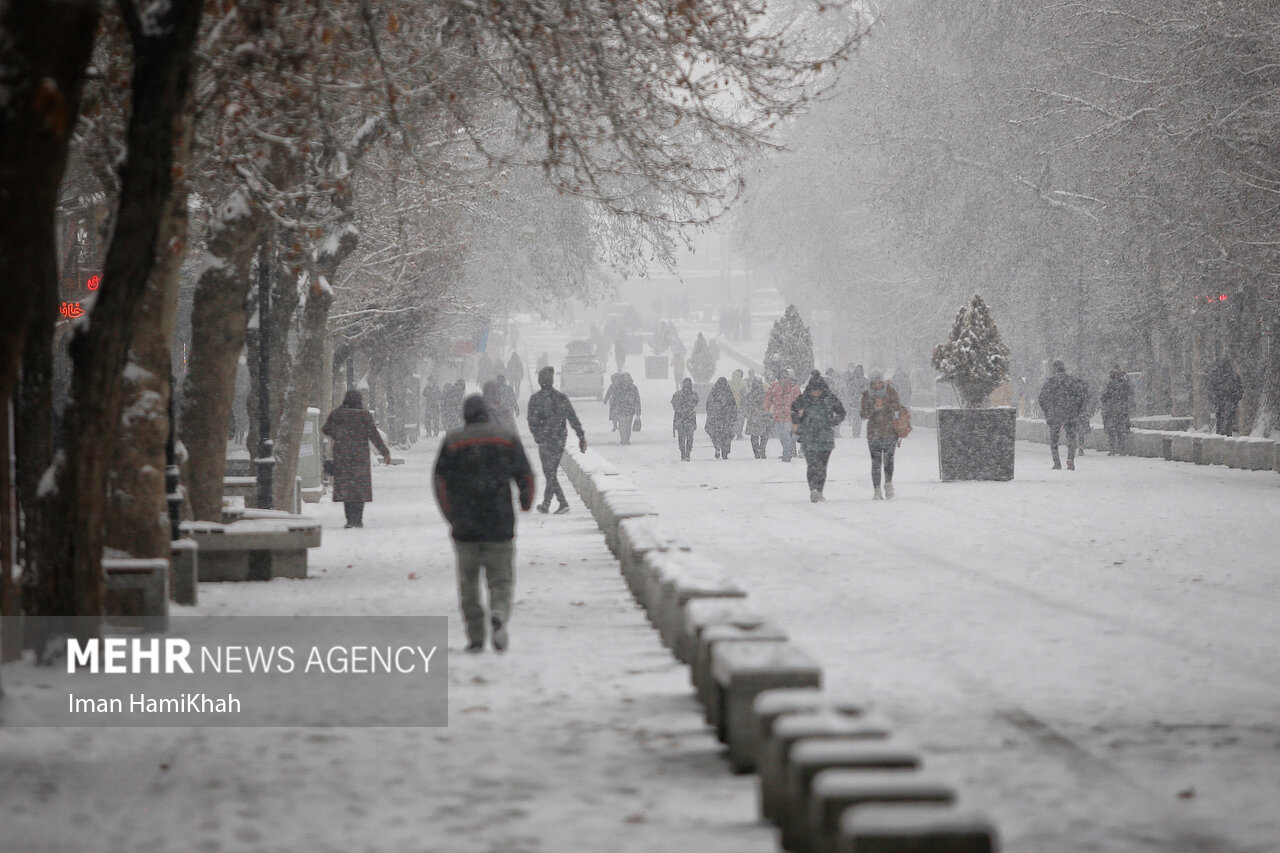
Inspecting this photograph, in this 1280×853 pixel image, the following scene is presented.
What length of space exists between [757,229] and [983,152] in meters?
25.5

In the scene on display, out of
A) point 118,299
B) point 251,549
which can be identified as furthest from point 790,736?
point 251,549

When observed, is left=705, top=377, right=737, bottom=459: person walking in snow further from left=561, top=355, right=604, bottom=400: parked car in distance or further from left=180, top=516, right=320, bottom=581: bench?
left=561, top=355, right=604, bottom=400: parked car in distance

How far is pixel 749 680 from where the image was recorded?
7.43 metres

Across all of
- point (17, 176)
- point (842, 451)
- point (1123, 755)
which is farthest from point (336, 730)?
point (842, 451)

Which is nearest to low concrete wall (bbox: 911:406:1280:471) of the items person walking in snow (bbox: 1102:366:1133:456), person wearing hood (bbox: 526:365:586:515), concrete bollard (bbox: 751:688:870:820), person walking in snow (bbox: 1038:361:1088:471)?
person walking in snow (bbox: 1102:366:1133:456)

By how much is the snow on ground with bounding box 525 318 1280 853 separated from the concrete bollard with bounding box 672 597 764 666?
0.78 m

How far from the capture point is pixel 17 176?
701 centimetres

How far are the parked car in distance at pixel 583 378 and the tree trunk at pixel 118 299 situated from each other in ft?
201

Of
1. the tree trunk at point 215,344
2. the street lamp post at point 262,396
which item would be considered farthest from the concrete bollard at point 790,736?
the street lamp post at point 262,396

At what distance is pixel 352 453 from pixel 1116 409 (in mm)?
18197

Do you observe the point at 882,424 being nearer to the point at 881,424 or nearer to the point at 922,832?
the point at 881,424

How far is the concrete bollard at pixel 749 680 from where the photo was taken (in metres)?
7.39

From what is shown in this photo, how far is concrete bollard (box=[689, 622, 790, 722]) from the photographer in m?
8.17

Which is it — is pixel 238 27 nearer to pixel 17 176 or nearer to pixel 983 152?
pixel 17 176
